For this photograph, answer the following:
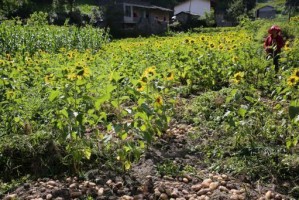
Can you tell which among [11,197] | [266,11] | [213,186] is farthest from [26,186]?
[266,11]

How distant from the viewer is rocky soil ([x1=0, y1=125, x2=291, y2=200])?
2.65m

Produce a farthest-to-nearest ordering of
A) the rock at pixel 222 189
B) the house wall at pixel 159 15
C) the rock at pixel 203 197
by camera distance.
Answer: the house wall at pixel 159 15 → the rock at pixel 222 189 → the rock at pixel 203 197

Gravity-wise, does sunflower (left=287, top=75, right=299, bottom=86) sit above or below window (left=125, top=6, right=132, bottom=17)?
below

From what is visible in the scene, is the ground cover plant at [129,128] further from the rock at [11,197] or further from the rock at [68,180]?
the rock at [11,197]

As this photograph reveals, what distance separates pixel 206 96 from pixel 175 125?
0.86 m

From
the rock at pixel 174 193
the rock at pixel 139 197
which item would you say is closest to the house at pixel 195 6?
the rock at pixel 174 193

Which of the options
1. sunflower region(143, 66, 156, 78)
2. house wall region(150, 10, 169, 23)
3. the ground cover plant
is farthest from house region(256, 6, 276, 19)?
sunflower region(143, 66, 156, 78)

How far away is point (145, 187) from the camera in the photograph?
8.96 feet

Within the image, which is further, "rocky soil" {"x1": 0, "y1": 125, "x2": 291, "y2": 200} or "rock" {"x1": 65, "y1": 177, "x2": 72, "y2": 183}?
"rock" {"x1": 65, "y1": 177, "x2": 72, "y2": 183}

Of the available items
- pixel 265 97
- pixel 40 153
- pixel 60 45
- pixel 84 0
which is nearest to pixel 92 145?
pixel 40 153

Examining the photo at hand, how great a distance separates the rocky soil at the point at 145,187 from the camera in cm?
265

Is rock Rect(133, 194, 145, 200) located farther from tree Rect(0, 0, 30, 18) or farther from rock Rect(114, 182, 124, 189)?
tree Rect(0, 0, 30, 18)

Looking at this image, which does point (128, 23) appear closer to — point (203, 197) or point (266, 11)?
point (266, 11)

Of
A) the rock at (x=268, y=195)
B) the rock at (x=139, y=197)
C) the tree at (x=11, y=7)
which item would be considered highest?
the tree at (x=11, y=7)
